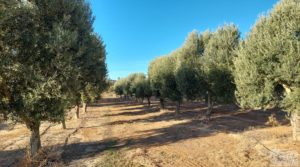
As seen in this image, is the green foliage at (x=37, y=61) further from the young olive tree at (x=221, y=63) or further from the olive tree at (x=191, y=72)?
the olive tree at (x=191, y=72)

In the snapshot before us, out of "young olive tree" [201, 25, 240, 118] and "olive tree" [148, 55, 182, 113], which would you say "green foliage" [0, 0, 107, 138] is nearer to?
"young olive tree" [201, 25, 240, 118]

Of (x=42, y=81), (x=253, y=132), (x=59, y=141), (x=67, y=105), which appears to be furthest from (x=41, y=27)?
(x=253, y=132)

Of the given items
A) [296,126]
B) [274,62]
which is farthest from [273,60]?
[296,126]

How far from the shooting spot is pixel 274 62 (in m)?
22.1

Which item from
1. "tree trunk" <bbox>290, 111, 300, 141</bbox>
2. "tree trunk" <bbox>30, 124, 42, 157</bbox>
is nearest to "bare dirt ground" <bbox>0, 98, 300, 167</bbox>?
"tree trunk" <bbox>290, 111, 300, 141</bbox>

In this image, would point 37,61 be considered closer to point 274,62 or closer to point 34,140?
point 34,140

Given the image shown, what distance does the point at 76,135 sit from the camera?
31609 mm

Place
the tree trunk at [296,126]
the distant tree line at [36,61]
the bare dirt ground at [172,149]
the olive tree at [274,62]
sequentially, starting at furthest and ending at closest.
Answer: the tree trunk at [296,126], the olive tree at [274,62], the bare dirt ground at [172,149], the distant tree line at [36,61]

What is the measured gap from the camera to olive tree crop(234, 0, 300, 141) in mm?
20906

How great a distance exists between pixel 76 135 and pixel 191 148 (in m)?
15.0

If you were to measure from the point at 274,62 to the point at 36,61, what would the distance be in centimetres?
1753

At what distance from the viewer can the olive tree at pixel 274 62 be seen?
20906mm

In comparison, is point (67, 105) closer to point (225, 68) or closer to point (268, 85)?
point (268, 85)

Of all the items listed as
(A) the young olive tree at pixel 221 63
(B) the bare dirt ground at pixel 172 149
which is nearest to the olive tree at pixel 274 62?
(B) the bare dirt ground at pixel 172 149
